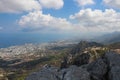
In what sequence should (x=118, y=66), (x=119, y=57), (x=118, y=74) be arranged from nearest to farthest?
(x=118, y=74) → (x=118, y=66) → (x=119, y=57)

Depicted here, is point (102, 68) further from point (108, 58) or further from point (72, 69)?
point (72, 69)

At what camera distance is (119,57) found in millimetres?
43406

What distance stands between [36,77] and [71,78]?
596cm

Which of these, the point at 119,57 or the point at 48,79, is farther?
the point at 119,57

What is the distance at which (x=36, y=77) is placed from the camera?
1505 inches

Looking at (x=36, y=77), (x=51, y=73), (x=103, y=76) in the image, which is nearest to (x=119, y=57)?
(x=103, y=76)

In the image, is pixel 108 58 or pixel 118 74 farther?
pixel 108 58

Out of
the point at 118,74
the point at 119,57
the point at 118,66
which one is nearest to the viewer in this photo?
the point at 118,74

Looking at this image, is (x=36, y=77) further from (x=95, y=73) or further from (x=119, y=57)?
(x=119, y=57)

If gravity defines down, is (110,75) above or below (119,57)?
below

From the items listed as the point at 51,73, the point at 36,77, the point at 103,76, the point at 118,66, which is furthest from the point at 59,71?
the point at 118,66

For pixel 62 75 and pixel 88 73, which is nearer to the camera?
pixel 88 73

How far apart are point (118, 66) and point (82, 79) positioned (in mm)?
7260

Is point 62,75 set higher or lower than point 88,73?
lower
